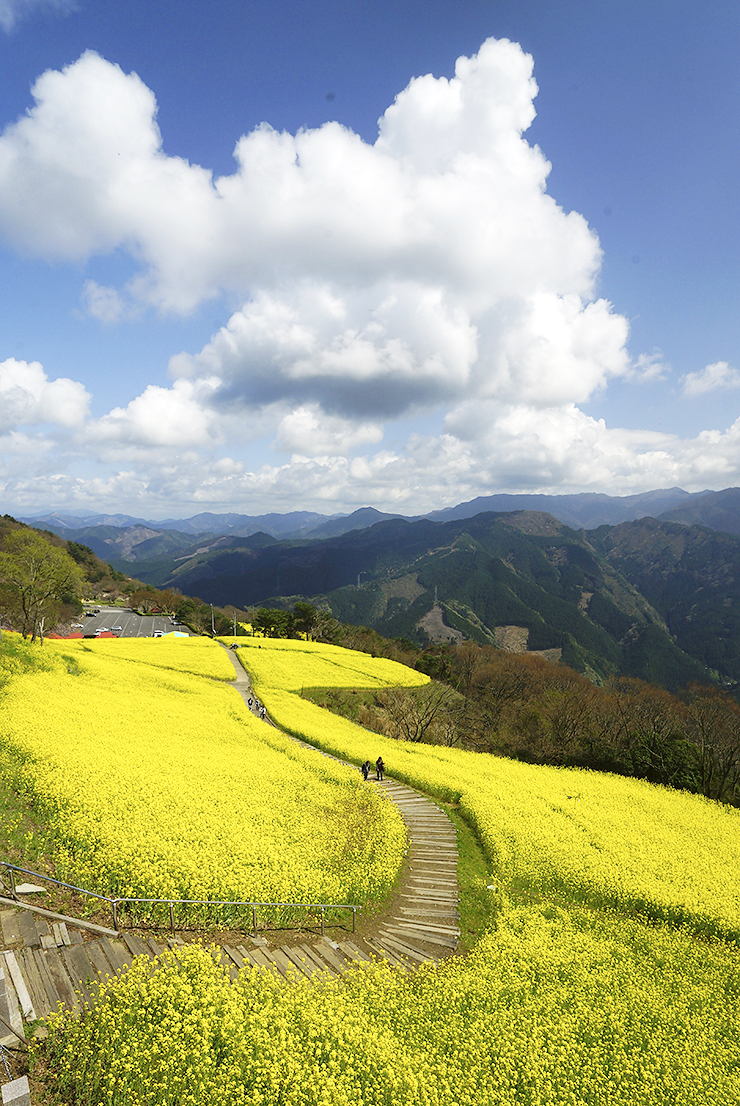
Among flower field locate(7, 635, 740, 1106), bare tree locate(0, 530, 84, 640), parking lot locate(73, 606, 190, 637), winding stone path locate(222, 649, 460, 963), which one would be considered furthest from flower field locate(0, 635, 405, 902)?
parking lot locate(73, 606, 190, 637)

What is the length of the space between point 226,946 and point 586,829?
20.1m

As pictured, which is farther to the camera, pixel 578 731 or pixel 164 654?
Answer: pixel 164 654

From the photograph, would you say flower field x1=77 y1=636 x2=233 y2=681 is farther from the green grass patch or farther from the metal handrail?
the metal handrail

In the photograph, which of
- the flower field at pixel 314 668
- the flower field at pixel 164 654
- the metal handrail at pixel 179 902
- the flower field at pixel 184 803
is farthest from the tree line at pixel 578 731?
the metal handrail at pixel 179 902

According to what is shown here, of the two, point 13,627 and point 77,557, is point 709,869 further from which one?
point 77,557

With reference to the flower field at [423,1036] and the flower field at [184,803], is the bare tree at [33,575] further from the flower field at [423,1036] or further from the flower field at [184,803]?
the flower field at [423,1036]

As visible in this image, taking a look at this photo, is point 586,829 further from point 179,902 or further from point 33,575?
point 33,575

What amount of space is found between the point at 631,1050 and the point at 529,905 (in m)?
6.27

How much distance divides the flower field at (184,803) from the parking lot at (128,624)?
64.8 meters

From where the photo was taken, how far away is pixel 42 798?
1867 centimetres

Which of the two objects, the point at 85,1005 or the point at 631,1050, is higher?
the point at 85,1005

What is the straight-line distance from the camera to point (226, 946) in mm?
13508

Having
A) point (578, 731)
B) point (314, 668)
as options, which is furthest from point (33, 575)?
point (578, 731)

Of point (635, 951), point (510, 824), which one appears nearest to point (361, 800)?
point (510, 824)
